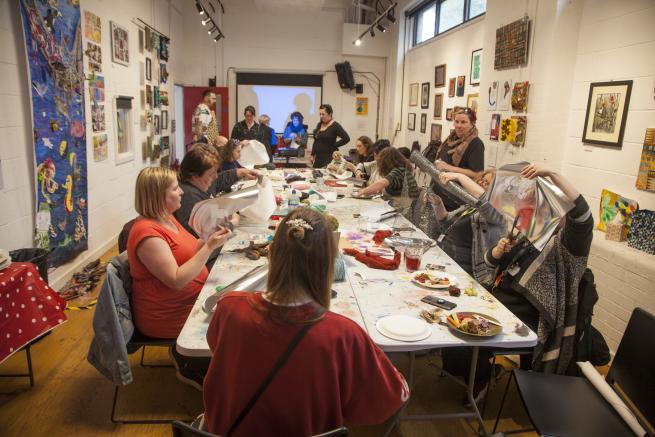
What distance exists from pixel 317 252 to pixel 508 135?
3.85 metres

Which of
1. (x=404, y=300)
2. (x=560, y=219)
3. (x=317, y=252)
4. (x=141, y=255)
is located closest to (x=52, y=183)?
(x=141, y=255)

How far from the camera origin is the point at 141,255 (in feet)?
6.77

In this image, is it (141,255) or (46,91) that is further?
(46,91)


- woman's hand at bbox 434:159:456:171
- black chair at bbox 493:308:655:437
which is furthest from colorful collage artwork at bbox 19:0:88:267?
black chair at bbox 493:308:655:437

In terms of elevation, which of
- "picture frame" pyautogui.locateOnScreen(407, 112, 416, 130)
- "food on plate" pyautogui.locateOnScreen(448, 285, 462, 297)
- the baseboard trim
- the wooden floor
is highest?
"picture frame" pyautogui.locateOnScreen(407, 112, 416, 130)

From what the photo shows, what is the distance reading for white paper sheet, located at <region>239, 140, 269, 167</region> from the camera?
5196 mm

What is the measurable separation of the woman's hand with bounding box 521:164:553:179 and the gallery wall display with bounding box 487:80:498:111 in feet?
9.09

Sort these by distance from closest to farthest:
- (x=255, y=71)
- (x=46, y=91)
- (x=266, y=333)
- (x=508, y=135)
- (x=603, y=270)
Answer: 1. (x=266, y=333)
2. (x=603, y=270)
3. (x=46, y=91)
4. (x=508, y=135)
5. (x=255, y=71)

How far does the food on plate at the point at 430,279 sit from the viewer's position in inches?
88.0

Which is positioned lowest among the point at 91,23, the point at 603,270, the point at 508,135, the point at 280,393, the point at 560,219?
the point at 603,270

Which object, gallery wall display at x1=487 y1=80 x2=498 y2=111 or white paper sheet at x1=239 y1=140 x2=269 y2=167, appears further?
white paper sheet at x1=239 y1=140 x2=269 y2=167

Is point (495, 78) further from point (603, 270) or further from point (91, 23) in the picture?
point (91, 23)

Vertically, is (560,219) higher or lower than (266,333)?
higher

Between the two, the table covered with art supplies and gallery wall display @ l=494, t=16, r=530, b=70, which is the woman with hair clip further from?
gallery wall display @ l=494, t=16, r=530, b=70
